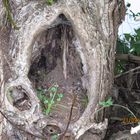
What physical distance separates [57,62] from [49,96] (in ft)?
0.51

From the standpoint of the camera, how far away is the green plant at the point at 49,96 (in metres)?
1.68

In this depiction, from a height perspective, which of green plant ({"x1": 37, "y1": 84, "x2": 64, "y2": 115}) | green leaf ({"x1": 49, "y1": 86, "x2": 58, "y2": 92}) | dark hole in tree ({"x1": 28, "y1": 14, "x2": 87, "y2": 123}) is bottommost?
green plant ({"x1": 37, "y1": 84, "x2": 64, "y2": 115})

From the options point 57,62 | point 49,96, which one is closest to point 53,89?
point 49,96

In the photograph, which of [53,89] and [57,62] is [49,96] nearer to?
[53,89]

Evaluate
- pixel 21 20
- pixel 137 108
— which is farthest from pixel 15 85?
pixel 137 108

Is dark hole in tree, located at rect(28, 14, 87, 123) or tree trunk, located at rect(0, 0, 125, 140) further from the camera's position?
dark hole in tree, located at rect(28, 14, 87, 123)

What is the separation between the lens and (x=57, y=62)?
184 centimetres

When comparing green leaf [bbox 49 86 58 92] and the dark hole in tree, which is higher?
the dark hole in tree

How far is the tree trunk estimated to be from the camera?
166 centimetres

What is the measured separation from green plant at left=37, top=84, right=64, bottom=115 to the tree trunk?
3cm

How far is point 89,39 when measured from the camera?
1.78m

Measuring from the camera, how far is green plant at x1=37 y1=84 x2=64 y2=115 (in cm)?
168

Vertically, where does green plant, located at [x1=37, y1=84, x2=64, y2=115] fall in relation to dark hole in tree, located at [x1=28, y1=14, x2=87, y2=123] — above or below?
below

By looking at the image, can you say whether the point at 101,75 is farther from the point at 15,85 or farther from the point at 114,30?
the point at 15,85
